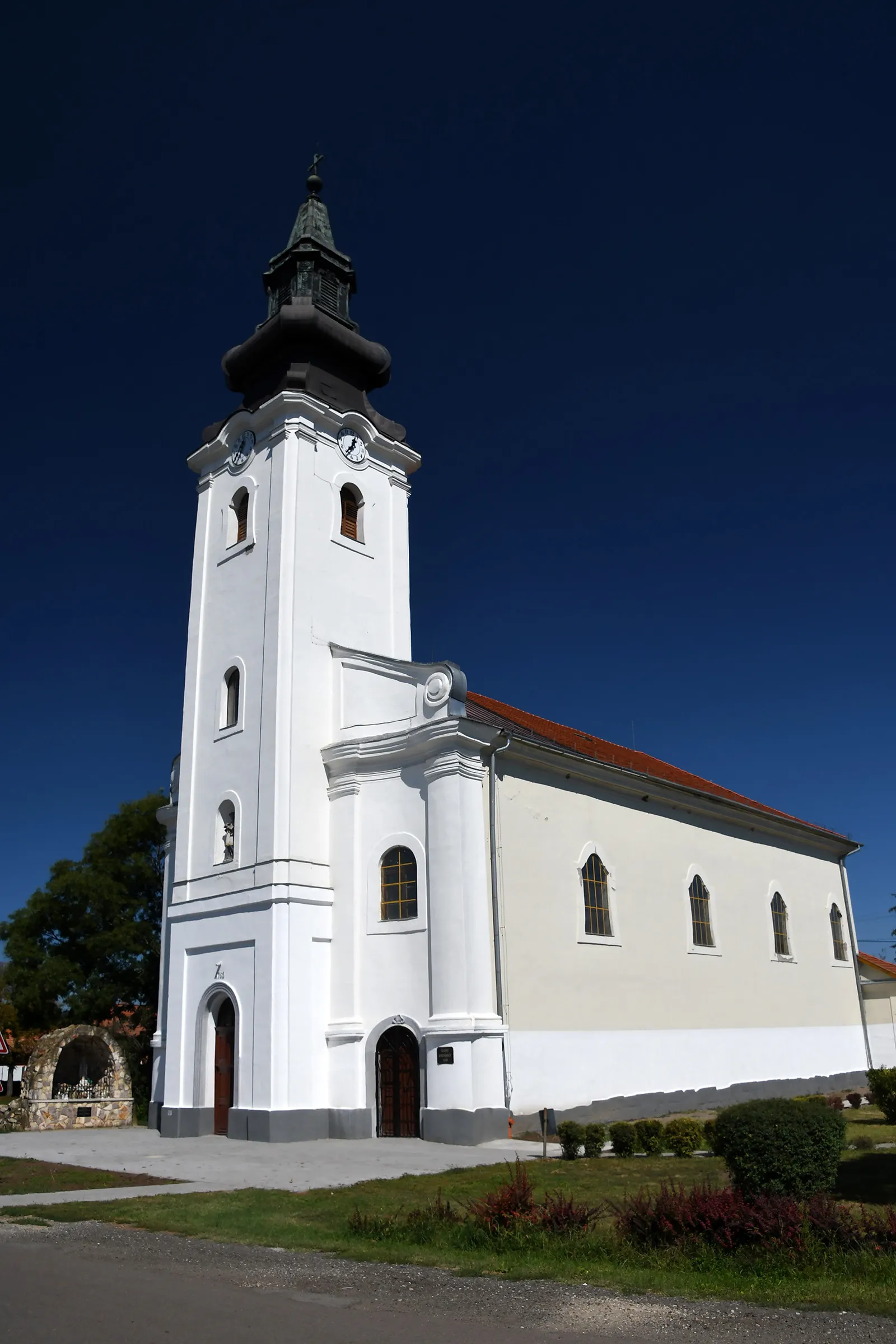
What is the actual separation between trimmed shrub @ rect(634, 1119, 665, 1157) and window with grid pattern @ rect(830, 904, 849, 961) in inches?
802

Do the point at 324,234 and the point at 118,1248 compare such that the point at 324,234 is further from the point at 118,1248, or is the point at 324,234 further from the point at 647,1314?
the point at 647,1314

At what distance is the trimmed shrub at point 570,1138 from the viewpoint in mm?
16828

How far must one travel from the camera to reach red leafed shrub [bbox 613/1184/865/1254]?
8.42 meters

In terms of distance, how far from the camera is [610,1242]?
9.05m

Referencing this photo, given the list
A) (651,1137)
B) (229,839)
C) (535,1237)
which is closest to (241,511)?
(229,839)

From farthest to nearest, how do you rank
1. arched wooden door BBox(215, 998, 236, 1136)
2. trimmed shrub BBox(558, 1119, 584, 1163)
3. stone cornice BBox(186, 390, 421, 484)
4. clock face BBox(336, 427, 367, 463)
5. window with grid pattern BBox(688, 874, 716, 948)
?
window with grid pattern BBox(688, 874, 716, 948) < clock face BBox(336, 427, 367, 463) < stone cornice BBox(186, 390, 421, 484) < arched wooden door BBox(215, 998, 236, 1136) < trimmed shrub BBox(558, 1119, 584, 1163)

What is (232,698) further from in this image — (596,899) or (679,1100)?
(679,1100)

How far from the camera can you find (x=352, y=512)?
27.6m

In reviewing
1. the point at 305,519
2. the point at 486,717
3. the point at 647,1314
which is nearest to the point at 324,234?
the point at 305,519

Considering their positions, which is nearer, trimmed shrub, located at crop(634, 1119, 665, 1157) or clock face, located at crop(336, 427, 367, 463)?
trimmed shrub, located at crop(634, 1119, 665, 1157)

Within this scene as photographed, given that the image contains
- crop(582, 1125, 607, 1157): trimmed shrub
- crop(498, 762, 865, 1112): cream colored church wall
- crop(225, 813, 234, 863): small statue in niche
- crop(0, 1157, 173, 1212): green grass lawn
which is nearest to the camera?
crop(0, 1157, 173, 1212): green grass lawn

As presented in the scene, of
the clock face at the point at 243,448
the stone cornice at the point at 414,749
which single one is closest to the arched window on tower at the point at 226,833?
the stone cornice at the point at 414,749

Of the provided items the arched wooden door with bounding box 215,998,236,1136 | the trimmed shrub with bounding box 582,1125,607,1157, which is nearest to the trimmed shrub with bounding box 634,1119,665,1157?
the trimmed shrub with bounding box 582,1125,607,1157

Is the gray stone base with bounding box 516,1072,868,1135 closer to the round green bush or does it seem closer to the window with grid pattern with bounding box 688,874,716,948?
the window with grid pattern with bounding box 688,874,716,948
